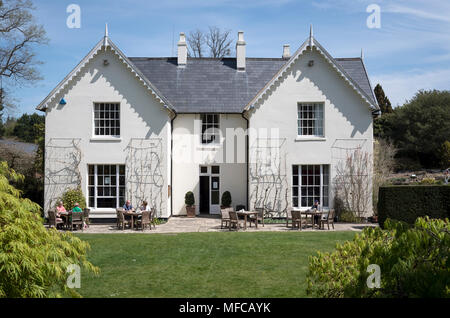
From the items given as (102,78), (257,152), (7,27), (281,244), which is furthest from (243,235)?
(7,27)

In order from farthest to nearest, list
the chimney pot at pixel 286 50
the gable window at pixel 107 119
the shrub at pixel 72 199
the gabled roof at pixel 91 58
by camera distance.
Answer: the chimney pot at pixel 286 50, the gable window at pixel 107 119, the gabled roof at pixel 91 58, the shrub at pixel 72 199

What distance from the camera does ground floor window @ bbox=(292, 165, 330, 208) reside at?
21641 millimetres

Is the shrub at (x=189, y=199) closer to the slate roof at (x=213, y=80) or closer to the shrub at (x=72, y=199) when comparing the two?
the slate roof at (x=213, y=80)

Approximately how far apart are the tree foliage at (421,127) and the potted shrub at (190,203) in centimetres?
3200

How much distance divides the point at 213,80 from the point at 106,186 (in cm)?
953

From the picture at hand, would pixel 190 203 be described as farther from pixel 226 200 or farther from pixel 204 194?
pixel 226 200

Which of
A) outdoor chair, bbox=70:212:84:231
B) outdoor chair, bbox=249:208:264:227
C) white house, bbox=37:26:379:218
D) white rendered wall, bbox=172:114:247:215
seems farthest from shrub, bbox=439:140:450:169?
outdoor chair, bbox=70:212:84:231

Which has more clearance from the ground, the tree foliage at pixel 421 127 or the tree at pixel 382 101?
the tree at pixel 382 101

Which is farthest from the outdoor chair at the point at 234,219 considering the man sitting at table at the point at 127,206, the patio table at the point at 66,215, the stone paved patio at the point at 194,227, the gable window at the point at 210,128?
the patio table at the point at 66,215

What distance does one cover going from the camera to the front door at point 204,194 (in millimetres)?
24188

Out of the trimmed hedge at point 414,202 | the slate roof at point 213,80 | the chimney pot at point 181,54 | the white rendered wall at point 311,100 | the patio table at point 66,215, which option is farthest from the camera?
the chimney pot at point 181,54

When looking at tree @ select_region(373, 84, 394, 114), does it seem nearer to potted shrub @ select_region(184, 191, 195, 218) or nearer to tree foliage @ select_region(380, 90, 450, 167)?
tree foliage @ select_region(380, 90, 450, 167)

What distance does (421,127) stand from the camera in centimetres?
4688

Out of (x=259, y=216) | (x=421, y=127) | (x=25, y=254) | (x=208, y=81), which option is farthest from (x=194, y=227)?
(x=421, y=127)
